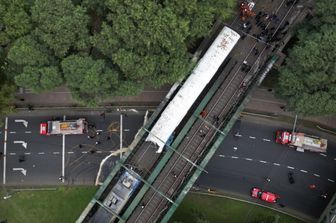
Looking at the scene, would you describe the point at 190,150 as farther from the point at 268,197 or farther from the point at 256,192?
the point at 268,197

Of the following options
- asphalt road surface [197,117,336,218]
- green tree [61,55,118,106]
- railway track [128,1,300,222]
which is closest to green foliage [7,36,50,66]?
green tree [61,55,118,106]

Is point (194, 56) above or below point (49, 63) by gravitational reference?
above

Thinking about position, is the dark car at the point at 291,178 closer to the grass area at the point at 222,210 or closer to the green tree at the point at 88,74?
the grass area at the point at 222,210

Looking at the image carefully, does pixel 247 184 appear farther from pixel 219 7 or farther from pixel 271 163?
pixel 219 7

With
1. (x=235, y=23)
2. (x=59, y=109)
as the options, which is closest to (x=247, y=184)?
(x=235, y=23)

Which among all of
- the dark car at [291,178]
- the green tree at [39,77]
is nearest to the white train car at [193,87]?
the green tree at [39,77]

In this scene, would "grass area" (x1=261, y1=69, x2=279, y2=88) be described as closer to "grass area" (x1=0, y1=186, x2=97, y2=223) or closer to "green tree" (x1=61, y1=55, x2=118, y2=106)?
"green tree" (x1=61, y1=55, x2=118, y2=106)
